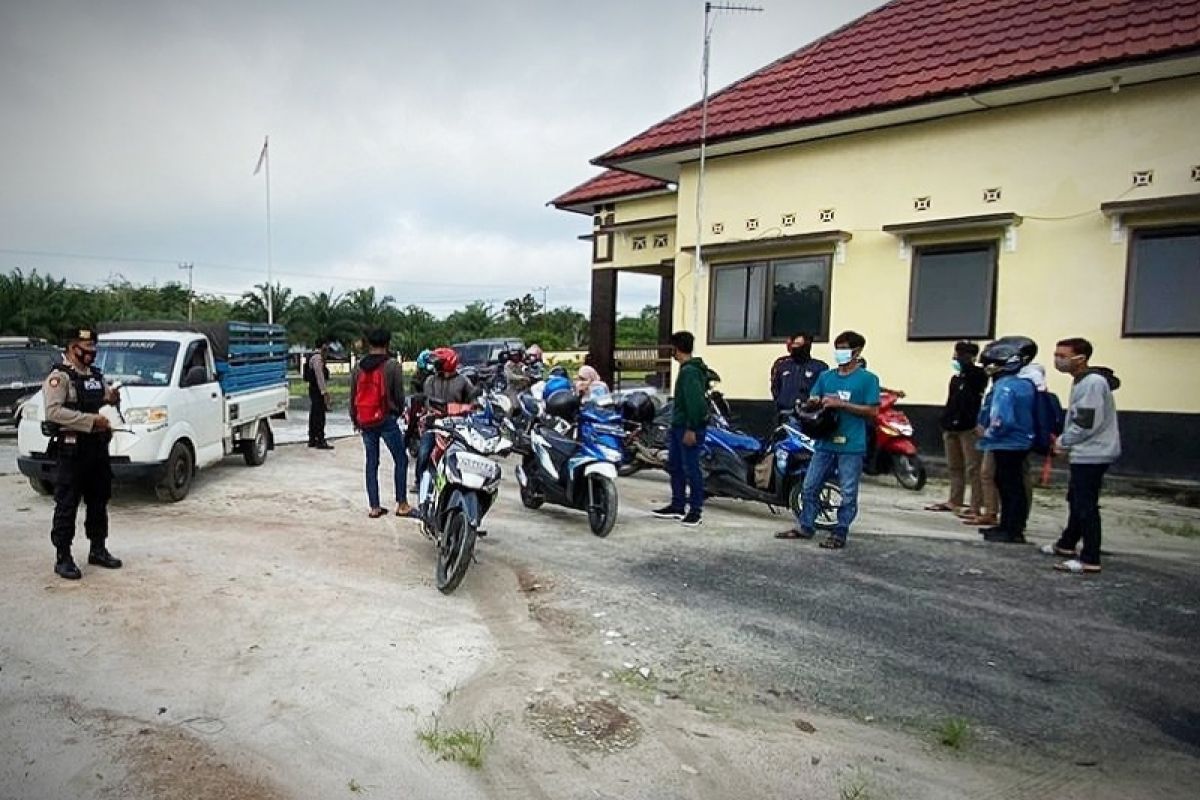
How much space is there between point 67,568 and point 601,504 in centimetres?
401

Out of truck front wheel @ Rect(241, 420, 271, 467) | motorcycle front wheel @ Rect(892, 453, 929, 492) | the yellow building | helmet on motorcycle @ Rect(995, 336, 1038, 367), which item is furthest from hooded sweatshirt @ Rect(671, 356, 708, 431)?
truck front wheel @ Rect(241, 420, 271, 467)

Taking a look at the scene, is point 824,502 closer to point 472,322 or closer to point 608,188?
point 608,188

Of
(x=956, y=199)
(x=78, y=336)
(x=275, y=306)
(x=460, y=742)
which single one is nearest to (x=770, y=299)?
(x=956, y=199)

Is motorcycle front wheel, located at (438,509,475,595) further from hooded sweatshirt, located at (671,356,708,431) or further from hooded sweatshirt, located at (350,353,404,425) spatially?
hooded sweatshirt, located at (671,356,708,431)

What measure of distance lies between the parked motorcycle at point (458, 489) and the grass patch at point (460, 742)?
1795 mm

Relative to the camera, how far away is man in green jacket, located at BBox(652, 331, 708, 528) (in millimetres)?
7285

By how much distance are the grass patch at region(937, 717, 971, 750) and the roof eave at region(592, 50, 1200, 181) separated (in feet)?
29.3

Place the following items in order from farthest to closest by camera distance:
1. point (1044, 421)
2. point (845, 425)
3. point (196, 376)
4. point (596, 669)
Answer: point (196, 376), point (1044, 421), point (845, 425), point (596, 669)

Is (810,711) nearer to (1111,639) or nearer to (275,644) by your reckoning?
(1111,639)

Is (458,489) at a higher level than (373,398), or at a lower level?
lower

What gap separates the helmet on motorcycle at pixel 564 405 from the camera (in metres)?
7.19

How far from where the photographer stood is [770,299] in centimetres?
1252

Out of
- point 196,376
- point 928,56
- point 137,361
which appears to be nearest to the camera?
point 137,361

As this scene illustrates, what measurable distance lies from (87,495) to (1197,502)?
36.4 feet
